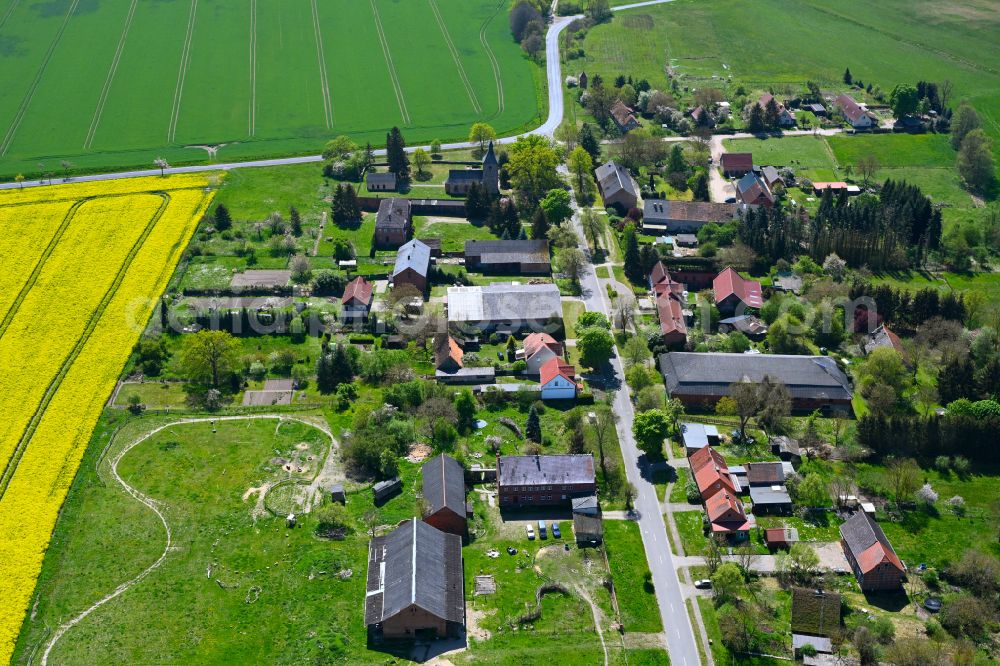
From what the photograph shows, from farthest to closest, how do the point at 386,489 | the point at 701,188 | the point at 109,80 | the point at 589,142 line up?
the point at 109,80 < the point at 589,142 < the point at 701,188 < the point at 386,489

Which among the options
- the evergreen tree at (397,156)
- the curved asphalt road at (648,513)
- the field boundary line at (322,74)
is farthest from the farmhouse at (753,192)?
the field boundary line at (322,74)

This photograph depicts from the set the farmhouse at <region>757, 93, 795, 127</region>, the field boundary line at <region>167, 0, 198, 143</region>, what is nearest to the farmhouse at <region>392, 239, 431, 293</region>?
the field boundary line at <region>167, 0, 198, 143</region>

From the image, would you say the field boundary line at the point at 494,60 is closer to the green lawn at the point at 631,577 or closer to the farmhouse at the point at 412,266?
the farmhouse at the point at 412,266

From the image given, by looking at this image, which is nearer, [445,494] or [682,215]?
[445,494]

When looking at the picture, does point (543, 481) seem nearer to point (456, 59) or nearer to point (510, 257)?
point (510, 257)

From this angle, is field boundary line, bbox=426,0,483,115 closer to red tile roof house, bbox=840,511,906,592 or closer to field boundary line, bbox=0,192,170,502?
field boundary line, bbox=0,192,170,502

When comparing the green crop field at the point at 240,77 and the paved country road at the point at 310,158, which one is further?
the green crop field at the point at 240,77

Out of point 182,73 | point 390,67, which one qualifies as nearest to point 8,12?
point 182,73
